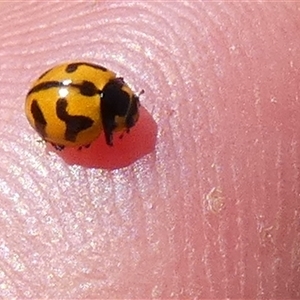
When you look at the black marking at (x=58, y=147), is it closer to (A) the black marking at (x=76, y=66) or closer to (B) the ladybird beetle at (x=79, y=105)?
(B) the ladybird beetle at (x=79, y=105)

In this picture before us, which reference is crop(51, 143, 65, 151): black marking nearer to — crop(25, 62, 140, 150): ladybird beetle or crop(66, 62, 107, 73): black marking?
crop(25, 62, 140, 150): ladybird beetle

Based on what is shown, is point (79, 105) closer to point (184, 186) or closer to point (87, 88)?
point (87, 88)

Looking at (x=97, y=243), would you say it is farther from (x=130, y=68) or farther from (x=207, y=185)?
(x=130, y=68)

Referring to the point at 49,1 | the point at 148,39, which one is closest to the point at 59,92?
the point at 148,39

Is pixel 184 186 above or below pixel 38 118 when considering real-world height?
below

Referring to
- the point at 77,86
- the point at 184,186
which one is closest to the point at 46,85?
the point at 77,86

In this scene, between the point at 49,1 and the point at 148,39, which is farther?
the point at 49,1
